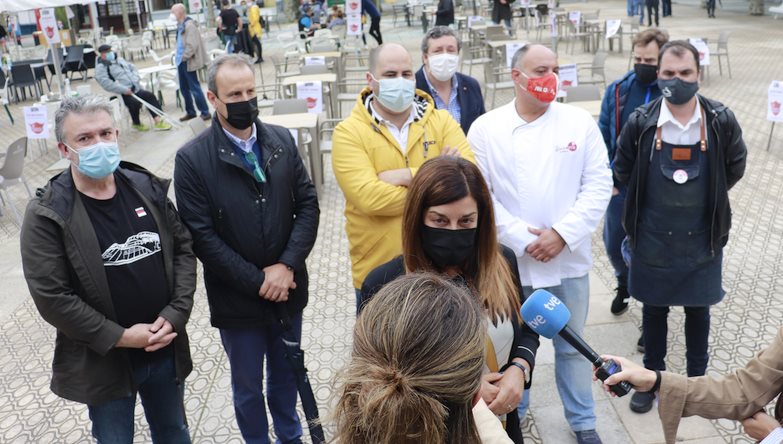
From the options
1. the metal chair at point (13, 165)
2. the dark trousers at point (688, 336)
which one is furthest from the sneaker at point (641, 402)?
the metal chair at point (13, 165)

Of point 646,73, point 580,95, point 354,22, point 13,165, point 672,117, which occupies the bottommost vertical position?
point 13,165

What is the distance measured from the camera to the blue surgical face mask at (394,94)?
3227 millimetres

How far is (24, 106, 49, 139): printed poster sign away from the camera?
8.89m

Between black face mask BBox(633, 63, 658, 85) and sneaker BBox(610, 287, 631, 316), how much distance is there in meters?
1.42

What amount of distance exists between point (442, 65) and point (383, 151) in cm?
155

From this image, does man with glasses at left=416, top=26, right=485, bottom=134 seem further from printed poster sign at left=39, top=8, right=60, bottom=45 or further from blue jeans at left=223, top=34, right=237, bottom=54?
blue jeans at left=223, top=34, right=237, bottom=54

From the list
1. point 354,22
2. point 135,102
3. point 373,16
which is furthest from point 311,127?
point 373,16

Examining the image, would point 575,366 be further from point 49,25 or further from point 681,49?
point 49,25

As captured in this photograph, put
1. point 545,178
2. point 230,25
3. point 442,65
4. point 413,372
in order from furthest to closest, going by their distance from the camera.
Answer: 1. point 230,25
2. point 442,65
3. point 545,178
4. point 413,372

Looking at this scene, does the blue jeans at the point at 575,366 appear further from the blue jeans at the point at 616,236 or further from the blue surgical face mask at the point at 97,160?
the blue surgical face mask at the point at 97,160

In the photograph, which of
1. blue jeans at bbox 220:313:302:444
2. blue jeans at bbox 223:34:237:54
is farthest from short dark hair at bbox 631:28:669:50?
blue jeans at bbox 223:34:237:54

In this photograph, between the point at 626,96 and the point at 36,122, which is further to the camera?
the point at 36,122

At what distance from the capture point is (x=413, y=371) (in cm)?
126

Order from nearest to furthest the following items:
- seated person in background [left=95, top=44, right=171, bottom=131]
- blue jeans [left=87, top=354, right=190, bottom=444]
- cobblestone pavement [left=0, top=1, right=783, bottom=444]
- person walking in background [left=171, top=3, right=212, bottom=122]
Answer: blue jeans [left=87, top=354, right=190, bottom=444]
cobblestone pavement [left=0, top=1, right=783, bottom=444]
seated person in background [left=95, top=44, right=171, bottom=131]
person walking in background [left=171, top=3, right=212, bottom=122]
